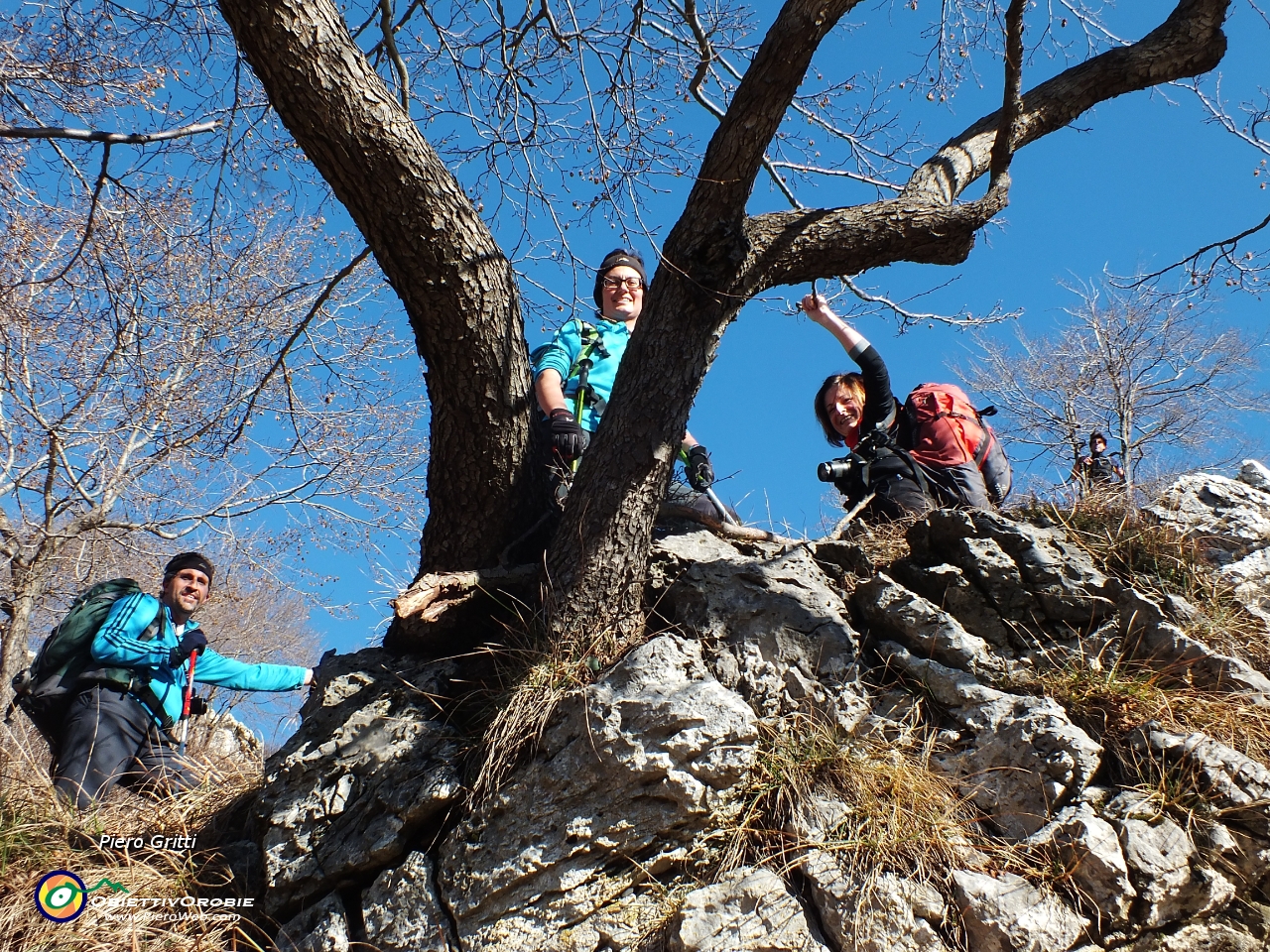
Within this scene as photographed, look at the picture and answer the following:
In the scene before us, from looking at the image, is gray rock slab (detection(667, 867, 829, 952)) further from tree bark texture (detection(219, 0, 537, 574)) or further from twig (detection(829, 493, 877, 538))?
twig (detection(829, 493, 877, 538))

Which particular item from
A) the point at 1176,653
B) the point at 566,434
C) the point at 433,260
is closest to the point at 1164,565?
the point at 1176,653

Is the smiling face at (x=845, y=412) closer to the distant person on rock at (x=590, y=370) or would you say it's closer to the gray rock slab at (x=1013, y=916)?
the distant person on rock at (x=590, y=370)

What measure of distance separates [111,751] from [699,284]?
326 cm

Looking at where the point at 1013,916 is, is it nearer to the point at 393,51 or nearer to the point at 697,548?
the point at 697,548

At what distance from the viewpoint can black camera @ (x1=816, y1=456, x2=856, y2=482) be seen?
15.6 feet

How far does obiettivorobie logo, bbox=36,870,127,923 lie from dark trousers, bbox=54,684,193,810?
52cm

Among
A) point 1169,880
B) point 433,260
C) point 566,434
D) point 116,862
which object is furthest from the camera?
point 566,434

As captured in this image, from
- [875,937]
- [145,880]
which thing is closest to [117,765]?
[145,880]

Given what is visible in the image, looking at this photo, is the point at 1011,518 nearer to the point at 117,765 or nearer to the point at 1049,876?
the point at 1049,876

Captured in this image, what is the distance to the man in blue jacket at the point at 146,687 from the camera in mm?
3748

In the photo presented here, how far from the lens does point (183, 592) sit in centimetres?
430

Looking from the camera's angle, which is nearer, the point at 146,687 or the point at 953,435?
the point at 146,687

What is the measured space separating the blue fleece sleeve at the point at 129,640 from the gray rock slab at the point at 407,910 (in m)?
1.76

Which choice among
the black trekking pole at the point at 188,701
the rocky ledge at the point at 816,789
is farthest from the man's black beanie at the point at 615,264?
the black trekking pole at the point at 188,701
